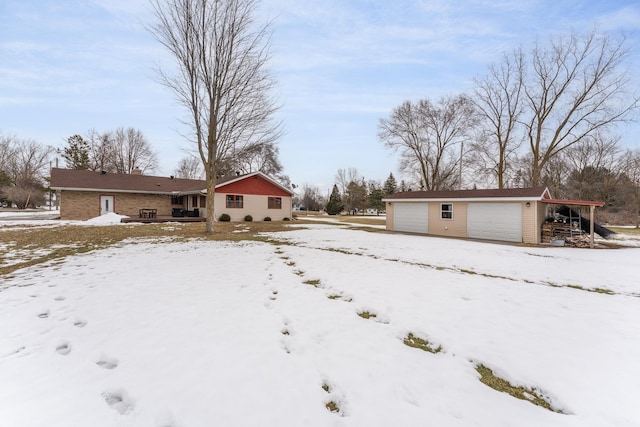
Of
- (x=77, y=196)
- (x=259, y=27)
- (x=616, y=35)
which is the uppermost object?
(x=616, y=35)

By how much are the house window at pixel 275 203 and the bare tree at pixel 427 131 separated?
14.2 meters

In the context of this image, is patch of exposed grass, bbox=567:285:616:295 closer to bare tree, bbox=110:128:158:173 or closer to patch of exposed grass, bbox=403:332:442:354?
patch of exposed grass, bbox=403:332:442:354

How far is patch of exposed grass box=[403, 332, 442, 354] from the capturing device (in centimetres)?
321

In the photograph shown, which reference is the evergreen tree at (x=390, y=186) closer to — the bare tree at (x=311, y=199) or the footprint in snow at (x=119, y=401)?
the bare tree at (x=311, y=199)

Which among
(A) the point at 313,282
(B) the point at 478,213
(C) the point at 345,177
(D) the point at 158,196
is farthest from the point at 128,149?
(B) the point at 478,213

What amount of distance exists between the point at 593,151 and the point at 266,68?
38918 millimetres

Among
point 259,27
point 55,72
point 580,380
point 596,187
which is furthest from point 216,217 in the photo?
point 596,187

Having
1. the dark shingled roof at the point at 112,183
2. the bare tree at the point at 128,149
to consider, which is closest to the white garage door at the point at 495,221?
the dark shingled roof at the point at 112,183

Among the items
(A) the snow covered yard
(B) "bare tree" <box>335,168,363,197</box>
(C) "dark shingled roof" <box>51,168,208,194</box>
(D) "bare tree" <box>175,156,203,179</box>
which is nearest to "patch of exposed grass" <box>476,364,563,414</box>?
(A) the snow covered yard

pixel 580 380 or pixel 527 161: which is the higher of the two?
pixel 527 161

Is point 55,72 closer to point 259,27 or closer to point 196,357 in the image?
point 259,27

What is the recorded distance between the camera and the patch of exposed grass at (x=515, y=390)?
2393 mm

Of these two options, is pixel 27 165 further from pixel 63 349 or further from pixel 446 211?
pixel 446 211

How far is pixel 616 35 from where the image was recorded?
19.0 meters
